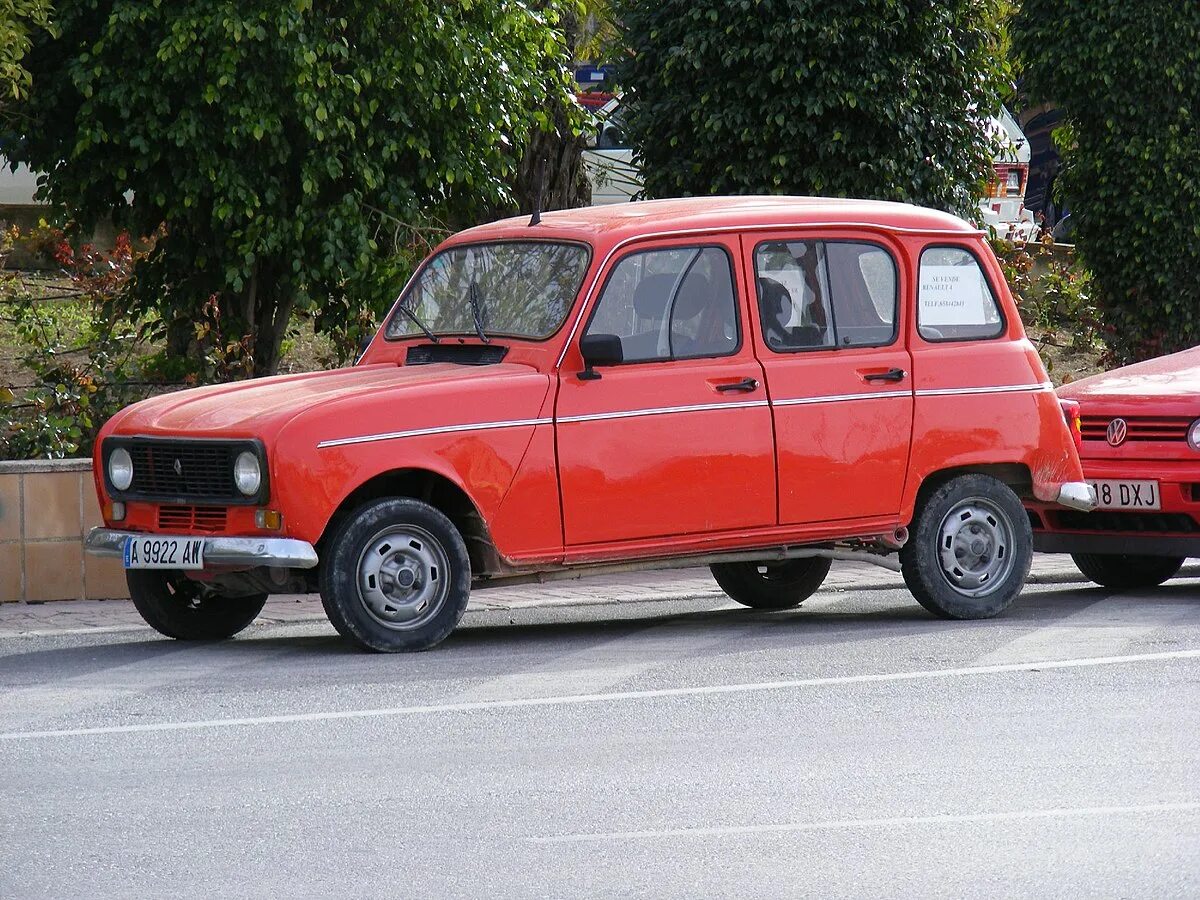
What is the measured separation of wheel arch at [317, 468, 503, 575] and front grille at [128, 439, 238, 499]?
507 mm

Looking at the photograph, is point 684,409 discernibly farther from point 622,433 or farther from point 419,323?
point 419,323

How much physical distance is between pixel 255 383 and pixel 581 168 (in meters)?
7.58

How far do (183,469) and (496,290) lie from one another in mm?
1764

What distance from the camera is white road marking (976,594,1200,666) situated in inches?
364

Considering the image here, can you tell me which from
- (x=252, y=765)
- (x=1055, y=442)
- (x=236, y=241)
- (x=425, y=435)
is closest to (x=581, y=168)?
(x=236, y=241)

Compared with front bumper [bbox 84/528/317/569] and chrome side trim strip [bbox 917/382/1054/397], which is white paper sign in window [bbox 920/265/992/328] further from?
front bumper [bbox 84/528/317/569]

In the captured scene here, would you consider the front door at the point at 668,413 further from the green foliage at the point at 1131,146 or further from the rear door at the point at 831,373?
the green foliage at the point at 1131,146

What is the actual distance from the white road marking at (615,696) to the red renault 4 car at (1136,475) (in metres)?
1.90

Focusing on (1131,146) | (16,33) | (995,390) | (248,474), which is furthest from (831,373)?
(1131,146)

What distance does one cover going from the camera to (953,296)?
10484 millimetres

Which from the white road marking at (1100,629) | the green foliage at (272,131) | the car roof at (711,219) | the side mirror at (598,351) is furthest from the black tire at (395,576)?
the green foliage at (272,131)

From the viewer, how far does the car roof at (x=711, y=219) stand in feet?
32.0

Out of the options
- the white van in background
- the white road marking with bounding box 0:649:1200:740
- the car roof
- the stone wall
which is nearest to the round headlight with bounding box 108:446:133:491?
the white road marking with bounding box 0:649:1200:740

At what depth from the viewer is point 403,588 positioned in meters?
9.12
